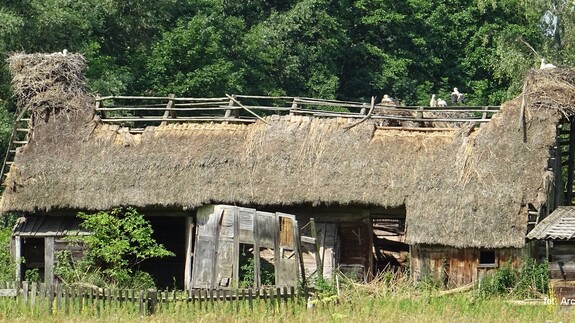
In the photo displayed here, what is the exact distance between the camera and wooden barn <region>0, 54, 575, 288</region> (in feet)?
88.1

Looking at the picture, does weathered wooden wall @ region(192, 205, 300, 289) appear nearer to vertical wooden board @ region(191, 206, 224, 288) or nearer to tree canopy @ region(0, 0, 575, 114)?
vertical wooden board @ region(191, 206, 224, 288)

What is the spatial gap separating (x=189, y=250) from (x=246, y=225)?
2.58 meters

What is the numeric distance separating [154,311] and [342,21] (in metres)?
32.1

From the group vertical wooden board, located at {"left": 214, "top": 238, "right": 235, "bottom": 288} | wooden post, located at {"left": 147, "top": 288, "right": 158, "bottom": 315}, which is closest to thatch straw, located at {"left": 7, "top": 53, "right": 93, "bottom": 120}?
vertical wooden board, located at {"left": 214, "top": 238, "right": 235, "bottom": 288}

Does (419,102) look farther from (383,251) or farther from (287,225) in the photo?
(287,225)

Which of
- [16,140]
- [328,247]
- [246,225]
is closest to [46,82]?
[16,140]

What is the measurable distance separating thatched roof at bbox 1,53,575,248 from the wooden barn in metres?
0.03

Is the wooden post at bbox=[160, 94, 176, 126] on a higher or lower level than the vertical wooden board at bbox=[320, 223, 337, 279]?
higher

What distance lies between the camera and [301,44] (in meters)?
50.1

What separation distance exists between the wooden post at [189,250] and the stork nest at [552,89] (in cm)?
776

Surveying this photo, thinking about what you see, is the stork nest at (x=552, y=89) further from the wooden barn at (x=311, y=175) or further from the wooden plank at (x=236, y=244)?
the wooden plank at (x=236, y=244)

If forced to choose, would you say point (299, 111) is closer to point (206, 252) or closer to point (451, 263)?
point (206, 252)

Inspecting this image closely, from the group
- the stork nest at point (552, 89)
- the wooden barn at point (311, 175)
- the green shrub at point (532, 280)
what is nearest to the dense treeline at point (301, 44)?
the wooden barn at point (311, 175)

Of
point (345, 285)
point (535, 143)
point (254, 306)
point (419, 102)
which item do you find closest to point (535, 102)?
point (535, 143)
